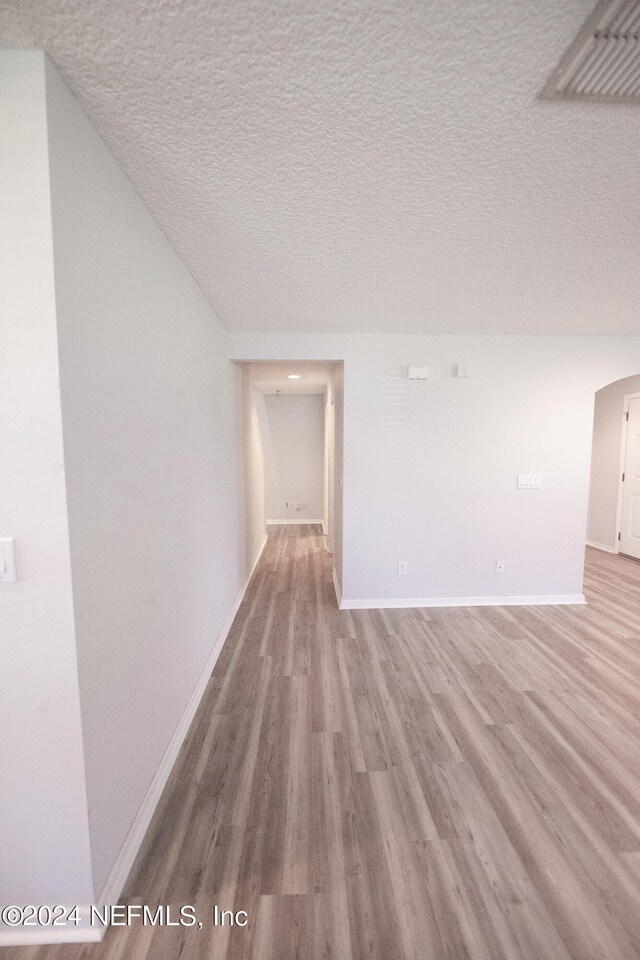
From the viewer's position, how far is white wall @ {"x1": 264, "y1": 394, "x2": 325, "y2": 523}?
249 inches

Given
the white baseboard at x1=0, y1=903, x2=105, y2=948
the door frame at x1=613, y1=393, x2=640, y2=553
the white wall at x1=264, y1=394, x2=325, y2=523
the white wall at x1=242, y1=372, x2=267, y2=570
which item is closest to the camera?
the white baseboard at x1=0, y1=903, x2=105, y2=948

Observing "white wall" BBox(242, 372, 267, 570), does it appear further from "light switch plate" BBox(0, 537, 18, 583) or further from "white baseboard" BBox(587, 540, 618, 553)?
"white baseboard" BBox(587, 540, 618, 553)

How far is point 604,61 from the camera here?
0.83 m

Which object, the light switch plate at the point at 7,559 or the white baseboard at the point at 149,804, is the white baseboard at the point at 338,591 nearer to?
the white baseboard at the point at 149,804

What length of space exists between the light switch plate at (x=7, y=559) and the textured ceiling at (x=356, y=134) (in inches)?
45.9

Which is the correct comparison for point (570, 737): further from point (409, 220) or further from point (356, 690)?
point (409, 220)

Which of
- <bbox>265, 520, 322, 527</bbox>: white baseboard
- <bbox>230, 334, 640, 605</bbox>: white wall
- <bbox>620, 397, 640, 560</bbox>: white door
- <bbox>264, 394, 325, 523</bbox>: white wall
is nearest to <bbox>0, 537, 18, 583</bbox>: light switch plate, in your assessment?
<bbox>230, 334, 640, 605</bbox>: white wall

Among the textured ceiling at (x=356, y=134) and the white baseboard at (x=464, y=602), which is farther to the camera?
the white baseboard at (x=464, y=602)

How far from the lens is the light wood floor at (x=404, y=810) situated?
102 centimetres

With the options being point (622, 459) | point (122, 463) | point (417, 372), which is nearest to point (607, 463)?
point (622, 459)

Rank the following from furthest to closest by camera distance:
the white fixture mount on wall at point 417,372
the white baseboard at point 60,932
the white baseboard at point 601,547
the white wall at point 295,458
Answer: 1. the white wall at point 295,458
2. the white baseboard at point 601,547
3. the white fixture mount on wall at point 417,372
4. the white baseboard at point 60,932

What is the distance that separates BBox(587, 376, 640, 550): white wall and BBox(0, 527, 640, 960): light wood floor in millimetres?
3122

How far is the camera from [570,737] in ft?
5.67

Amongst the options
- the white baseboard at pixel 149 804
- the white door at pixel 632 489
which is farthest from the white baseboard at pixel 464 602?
the white door at pixel 632 489
